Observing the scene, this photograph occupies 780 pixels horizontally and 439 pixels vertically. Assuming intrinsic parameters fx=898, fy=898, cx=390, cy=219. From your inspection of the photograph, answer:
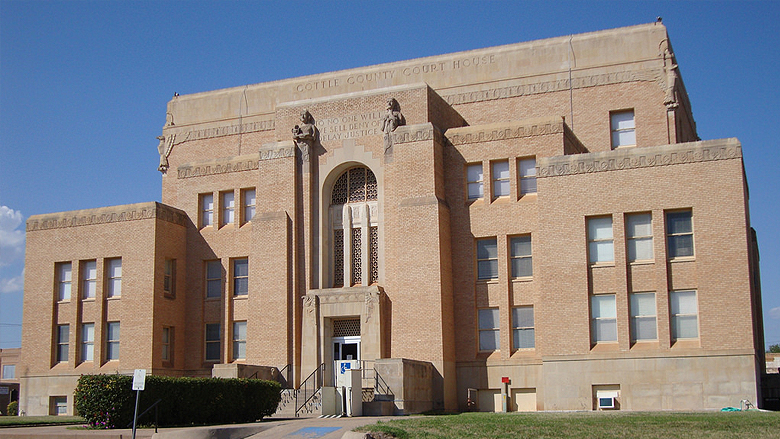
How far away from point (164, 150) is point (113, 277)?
9801mm

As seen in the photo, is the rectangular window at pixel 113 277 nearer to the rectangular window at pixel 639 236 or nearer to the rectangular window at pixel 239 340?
the rectangular window at pixel 239 340

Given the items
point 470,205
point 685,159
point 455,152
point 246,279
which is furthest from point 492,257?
point 246,279

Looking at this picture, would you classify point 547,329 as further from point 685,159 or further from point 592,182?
point 685,159

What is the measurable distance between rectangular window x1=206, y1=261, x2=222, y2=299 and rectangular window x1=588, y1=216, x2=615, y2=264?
1618cm

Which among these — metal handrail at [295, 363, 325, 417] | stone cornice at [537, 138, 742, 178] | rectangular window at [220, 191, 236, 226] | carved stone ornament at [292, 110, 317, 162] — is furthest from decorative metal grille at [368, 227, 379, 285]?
rectangular window at [220, 191, 236, 226]

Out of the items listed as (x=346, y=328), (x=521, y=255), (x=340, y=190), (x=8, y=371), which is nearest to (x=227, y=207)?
(x=340, y=190)

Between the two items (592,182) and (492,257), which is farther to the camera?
(492,257)

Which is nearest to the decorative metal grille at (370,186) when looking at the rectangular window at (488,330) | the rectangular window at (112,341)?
the rectangular window at (488,330)

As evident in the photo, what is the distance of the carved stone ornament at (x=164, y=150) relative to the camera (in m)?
45.3

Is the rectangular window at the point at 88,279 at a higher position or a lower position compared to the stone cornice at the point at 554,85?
lower

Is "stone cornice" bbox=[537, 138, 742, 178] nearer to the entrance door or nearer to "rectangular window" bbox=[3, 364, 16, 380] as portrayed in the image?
the entrance door

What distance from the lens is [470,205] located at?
3409 cm

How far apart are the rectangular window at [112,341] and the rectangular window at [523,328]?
1639 centimetres

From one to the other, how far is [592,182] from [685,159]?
10.3 ft
